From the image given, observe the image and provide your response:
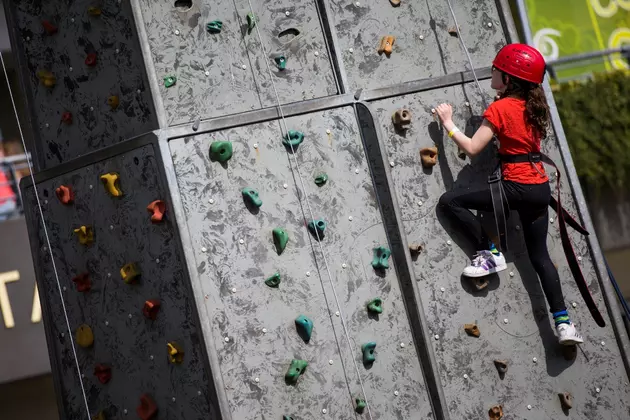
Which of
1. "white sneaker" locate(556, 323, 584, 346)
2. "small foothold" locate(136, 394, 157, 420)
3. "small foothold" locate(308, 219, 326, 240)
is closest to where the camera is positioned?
"small foothold" locate(136, 394, 157, 420)

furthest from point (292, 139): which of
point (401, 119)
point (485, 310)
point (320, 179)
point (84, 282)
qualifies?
point (485, 310)

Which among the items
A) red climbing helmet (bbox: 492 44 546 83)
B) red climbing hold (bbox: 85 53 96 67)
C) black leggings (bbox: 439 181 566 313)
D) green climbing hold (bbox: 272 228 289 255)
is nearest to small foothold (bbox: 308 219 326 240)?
green climbing hold (bbox: 272 228 289 255)


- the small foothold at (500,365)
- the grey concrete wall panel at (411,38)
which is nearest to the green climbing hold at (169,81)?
the grey concrete wall panel at (411,38)

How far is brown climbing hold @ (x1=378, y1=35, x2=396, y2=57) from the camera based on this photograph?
5934 millimetres

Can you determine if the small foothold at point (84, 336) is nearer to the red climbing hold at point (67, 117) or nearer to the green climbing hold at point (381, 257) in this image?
the red climbing hold at point (67, 117)

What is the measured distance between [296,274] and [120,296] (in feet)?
3.17

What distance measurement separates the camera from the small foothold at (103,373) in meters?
5.67

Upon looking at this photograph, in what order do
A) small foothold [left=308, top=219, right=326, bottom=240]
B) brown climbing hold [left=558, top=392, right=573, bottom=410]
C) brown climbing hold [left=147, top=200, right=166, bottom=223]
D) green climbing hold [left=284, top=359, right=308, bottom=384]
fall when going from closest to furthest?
1. brown climbing hold [left=147, top=200, right=166, bottom=223]
2. green climbing hold [left=284, top=359, right=308, bottom=384]
3. small foothold [left=308, top=219, right=326, bottom=240]
4. brown climbing hold [left=558, top=392, right=573, bottom=410]

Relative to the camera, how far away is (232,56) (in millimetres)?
5488

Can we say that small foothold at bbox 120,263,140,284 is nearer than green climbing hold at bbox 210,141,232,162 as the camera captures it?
No

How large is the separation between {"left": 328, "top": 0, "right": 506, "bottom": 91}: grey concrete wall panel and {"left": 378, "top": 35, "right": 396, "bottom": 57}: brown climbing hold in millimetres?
22

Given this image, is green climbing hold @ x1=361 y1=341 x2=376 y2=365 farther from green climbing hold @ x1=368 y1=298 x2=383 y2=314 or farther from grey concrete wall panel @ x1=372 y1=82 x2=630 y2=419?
grey concrete wall panel @ x1=372 y1=82 x2=630 y2=419

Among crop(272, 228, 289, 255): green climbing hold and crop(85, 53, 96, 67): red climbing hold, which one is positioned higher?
crop(85, 53, 96, 67): red climbing hold

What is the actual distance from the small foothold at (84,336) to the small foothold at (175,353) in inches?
29.6
